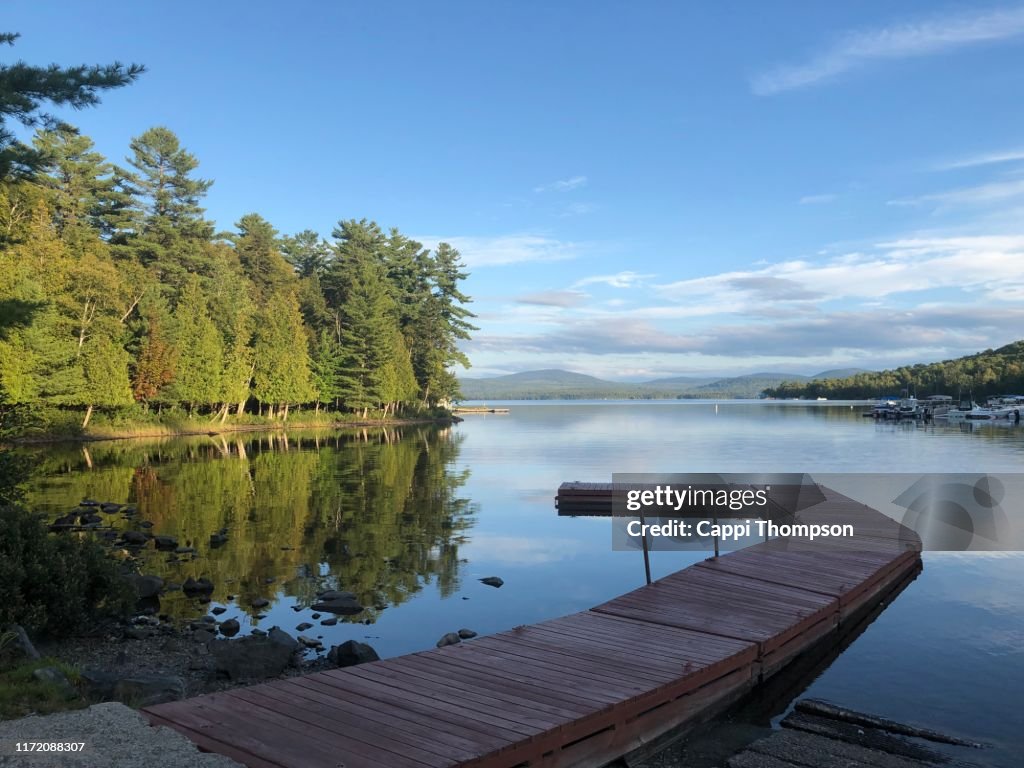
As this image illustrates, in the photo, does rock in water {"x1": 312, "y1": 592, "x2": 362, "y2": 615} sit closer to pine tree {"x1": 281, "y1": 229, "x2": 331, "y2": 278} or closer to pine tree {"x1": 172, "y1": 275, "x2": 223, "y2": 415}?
pine tree {"x1": 172, "y1": 275, "x2": 223, "y2": 415}

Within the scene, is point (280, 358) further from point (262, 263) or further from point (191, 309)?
point (262, 263)

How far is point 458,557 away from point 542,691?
10.3m

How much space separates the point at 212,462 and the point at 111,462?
4450 millimetres

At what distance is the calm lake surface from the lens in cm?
1009

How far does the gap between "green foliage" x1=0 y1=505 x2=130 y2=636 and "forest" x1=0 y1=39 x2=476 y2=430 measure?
20.5 ft

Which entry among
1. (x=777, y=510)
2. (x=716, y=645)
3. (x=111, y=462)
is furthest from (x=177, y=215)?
(x=716, y=645)

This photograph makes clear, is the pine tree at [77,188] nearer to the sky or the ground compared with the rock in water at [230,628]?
nearer to the sky

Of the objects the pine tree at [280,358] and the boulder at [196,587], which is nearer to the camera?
the boulder at [196,587]

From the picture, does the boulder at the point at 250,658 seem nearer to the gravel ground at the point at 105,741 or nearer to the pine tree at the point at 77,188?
the gravel ground at the point at 105,741

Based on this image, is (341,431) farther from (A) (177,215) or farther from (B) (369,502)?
(B) (369,502)

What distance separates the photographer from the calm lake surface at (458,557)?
1009cm

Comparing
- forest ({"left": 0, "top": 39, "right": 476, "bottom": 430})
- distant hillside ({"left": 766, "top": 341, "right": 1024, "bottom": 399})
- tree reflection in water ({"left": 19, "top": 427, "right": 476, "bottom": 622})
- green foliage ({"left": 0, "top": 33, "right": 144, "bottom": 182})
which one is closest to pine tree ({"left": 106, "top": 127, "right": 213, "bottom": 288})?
forest ({"left": 0, "top": 39, "right": 476, "bottom": 430})

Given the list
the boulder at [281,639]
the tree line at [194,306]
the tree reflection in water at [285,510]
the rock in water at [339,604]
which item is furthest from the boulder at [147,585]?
the tree line at [194,306]

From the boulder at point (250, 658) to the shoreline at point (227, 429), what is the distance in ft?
116
